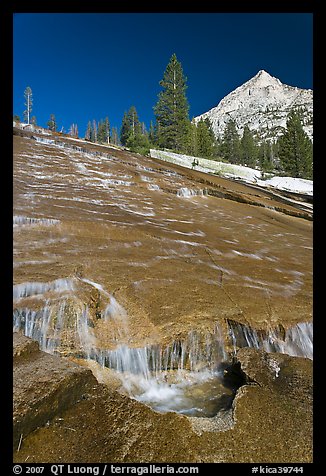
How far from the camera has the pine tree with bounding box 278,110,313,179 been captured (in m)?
37.2

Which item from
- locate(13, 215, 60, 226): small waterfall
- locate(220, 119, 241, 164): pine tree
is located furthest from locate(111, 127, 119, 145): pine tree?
locate(13, 215, 60, 226): small waterfall

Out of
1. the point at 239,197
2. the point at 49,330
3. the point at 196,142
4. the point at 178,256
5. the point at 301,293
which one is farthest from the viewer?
the point at 196,142

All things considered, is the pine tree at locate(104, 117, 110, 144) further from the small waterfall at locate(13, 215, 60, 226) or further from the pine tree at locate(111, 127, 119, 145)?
the small waterfall at locate(13, 215, 60, 226)

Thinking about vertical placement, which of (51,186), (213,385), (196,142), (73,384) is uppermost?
(196,142)

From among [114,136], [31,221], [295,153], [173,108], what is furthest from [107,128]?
[31,221]

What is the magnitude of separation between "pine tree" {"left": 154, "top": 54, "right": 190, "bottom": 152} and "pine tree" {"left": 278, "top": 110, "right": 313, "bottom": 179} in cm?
1537

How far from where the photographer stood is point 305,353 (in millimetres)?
3754

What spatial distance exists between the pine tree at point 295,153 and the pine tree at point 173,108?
1537cm

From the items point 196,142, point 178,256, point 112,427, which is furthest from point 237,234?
point 196,142

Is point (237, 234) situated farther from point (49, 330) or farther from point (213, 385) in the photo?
point (49, 330)

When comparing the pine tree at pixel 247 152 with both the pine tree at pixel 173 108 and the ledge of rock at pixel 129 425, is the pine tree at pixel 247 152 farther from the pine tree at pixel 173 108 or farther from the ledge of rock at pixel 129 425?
the ledge of rock at pixel 129 425

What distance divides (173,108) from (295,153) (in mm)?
18512

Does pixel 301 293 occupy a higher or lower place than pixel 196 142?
lower
